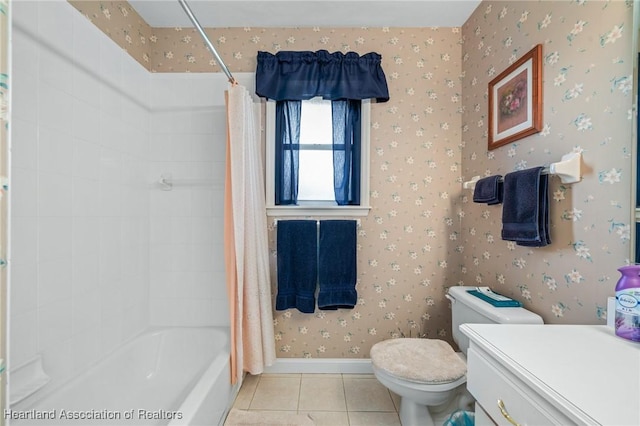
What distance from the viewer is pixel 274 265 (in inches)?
74.8

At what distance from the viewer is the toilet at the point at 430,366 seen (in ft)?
4.01

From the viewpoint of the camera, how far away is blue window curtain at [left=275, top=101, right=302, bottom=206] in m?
1.86

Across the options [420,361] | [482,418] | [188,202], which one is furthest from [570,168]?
[188,202]

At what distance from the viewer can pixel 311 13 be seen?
175 cm

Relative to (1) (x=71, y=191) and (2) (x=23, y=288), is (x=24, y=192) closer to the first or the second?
(1) (x=71, y=191)

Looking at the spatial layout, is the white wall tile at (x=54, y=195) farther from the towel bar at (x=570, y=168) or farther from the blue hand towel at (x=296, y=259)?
the towel bar at (x=570, y=168)

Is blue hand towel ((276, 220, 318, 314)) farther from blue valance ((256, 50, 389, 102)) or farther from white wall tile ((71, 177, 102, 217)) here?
white wall tile ((71, 177, 102, 217))

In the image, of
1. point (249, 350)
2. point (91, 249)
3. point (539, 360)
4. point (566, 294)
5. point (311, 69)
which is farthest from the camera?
point (311, 69)

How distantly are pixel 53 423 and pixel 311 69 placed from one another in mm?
2239

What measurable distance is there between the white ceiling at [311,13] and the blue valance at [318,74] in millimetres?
206

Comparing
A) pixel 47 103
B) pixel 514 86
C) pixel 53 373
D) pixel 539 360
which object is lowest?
pixel 53 373

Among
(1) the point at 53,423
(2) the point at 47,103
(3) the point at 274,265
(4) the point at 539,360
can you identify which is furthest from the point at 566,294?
(2) the point at 47,103

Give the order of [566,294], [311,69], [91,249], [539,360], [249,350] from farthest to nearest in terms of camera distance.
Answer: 1. [311,69]
2. [249,350]
3. [91,249]
4. [566,294]
5. [539,360]

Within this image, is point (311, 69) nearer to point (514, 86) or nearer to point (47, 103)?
point (514, 86)
